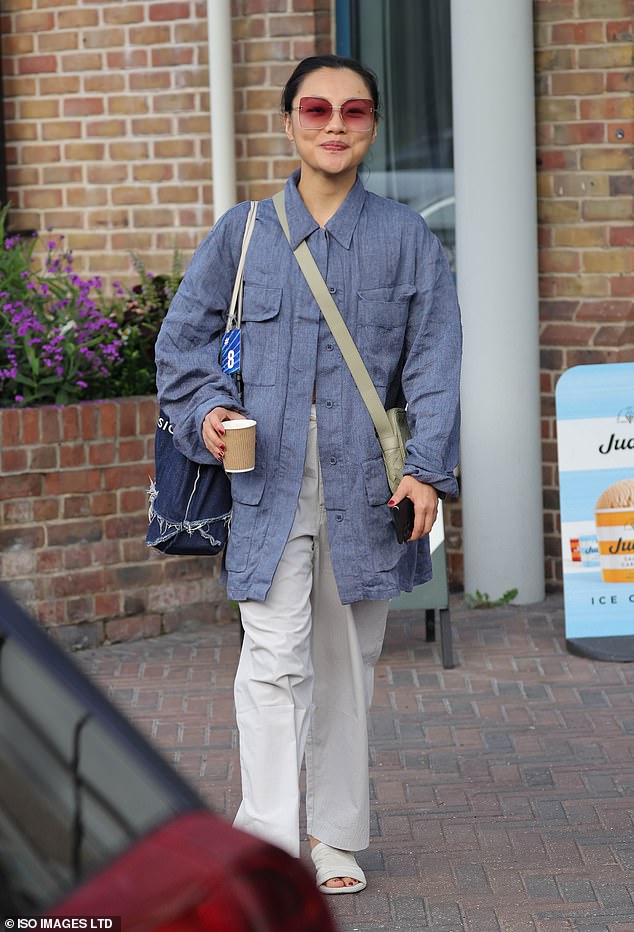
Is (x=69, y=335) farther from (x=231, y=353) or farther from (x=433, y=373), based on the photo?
(x=433, y=373)

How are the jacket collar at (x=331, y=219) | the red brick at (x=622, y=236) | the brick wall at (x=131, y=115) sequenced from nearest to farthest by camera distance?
1. the jacket collar at (x=331, y=219)
2. the red brick at (x=622, y=236)
3. the brick wall at (x=131, y=115)

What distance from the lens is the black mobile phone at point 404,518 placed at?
3.90 meters

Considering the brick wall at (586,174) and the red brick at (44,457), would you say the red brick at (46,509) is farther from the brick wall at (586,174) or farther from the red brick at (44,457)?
the brick wall at (586,174)

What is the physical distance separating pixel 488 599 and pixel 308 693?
3.29 metres

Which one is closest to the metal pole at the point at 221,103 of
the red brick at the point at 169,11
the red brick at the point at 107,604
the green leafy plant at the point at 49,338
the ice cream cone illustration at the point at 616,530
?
the red brick at the point at 169,11

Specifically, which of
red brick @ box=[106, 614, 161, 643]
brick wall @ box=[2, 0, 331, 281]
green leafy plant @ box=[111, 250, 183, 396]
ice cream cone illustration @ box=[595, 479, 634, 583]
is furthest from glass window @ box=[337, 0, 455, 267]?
red brick @ box=[106, 614, 161, 643]

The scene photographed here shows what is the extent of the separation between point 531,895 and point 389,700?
6.02 feet

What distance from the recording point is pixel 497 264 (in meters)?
6.96

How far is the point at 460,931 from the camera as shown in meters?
3.85

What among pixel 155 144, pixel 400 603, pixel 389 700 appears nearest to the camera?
pixel 389 700

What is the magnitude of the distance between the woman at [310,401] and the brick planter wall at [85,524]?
8.37 ft

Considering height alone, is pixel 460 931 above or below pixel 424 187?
below

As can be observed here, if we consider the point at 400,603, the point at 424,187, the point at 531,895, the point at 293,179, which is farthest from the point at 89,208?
the point at 531,895

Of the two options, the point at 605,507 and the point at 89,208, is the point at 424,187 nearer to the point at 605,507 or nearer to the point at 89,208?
the point at 89,208
